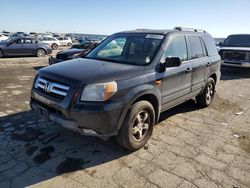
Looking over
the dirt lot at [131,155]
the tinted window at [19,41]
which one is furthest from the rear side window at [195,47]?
the tinted window at [19,41]

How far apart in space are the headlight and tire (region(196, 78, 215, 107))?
3.54 m

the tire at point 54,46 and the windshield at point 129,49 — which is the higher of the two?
the windshield at point 129,49

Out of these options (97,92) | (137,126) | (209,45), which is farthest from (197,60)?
(97,92)

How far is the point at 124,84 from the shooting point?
3.86 metres

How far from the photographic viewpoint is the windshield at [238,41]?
13621mm

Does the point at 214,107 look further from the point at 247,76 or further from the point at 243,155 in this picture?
the point at 247,76

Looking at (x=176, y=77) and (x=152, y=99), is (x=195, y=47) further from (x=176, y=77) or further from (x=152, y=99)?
(x=152, y=99)

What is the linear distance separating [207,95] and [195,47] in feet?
4.83

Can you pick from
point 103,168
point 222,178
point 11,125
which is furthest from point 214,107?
point 11,125

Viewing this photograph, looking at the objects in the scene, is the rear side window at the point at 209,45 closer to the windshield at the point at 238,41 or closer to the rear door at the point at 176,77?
the rear door at the point at 176,77

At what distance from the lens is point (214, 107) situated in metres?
6.93

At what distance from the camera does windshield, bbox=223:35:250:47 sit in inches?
536

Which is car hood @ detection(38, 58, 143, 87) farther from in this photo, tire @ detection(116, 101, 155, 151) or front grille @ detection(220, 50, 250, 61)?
front grille @ detection(220, 50, 250, 61)

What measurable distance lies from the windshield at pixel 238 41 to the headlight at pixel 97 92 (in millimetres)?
11780
